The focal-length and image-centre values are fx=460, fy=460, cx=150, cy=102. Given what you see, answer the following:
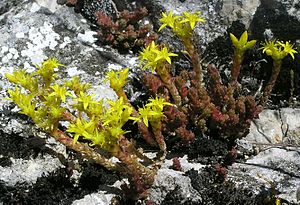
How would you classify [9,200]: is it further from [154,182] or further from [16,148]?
[154,182]

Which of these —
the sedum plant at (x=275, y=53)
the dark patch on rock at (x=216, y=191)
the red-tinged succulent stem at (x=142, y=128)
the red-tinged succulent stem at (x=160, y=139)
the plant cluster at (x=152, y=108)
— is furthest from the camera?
the sedum plant at (x=275, y=53)

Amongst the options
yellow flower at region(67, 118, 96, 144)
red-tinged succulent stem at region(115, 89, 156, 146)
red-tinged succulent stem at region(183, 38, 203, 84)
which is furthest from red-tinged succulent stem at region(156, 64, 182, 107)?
yellow flower at region(67, 118, 96, 144)

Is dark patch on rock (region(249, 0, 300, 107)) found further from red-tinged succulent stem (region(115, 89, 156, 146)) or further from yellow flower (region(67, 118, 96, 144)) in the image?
yellow flower (region(67, 118, 96, 144))

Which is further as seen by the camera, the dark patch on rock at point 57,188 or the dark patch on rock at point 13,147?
the dark patch on rock at point 13,147

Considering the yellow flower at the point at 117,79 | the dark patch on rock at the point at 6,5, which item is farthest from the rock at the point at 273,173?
the dark patch on rock at the point at 6,5

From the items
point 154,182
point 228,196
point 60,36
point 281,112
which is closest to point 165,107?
point 154,182

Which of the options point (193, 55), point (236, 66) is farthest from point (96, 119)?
point (236, 66)

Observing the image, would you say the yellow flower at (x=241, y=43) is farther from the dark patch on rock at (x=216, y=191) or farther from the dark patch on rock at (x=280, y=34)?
the dark patch on rock at (x=216, y=191)

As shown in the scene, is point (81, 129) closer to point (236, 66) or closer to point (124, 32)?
point (236, 66)

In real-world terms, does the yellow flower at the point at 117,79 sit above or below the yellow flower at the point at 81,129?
above
